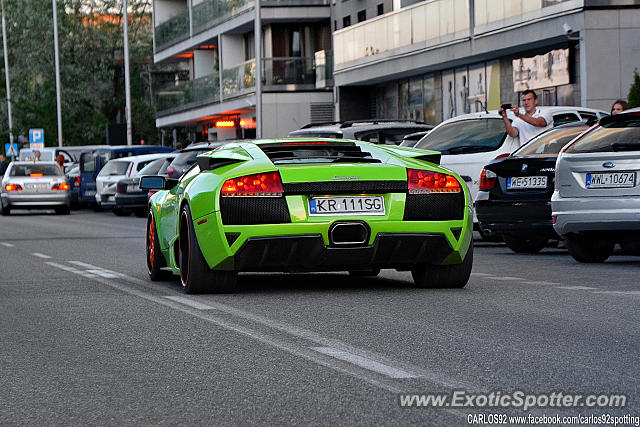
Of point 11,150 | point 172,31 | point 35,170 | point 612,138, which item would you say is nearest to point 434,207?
point 612,138

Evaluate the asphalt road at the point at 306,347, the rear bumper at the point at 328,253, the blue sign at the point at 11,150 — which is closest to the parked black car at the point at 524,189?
the asphalt road at the point at 306,347

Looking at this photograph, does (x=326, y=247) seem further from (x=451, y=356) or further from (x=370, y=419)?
(x=370, y=419)

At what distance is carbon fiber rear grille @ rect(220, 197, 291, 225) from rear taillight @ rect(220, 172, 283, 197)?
36 mm

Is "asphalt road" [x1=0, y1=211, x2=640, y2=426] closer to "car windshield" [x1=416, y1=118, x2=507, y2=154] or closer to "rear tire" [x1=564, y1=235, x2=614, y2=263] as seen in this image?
"rear tire" [x1=564, y1=235, x2=614, y2=263]

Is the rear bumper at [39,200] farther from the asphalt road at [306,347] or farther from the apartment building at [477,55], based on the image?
the asphalt road at [306,347]

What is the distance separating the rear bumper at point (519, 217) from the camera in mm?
16109

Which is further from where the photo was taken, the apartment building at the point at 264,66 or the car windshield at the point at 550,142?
the apartment building at the point at 264,66

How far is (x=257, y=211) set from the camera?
10.7 meters

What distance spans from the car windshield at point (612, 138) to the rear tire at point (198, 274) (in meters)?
4.53

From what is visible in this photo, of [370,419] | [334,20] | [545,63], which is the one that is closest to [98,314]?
[370,419]

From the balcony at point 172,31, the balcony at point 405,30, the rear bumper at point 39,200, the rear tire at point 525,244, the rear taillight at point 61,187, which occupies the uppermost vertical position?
the balcony at point 172,31

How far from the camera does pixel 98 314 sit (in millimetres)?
10117

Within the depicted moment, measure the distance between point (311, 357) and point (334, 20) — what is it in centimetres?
4532

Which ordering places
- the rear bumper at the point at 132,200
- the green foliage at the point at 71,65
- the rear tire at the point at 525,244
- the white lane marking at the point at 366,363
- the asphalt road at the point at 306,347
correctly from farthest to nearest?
the green foliage at the point at 71,65 < the rear bumper at the point at 132,200 < the rear tire at the point at 525,244 < the white lane marking at the point at 366,363 < the asphalt road at the point at 306,347
